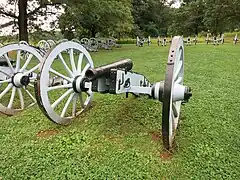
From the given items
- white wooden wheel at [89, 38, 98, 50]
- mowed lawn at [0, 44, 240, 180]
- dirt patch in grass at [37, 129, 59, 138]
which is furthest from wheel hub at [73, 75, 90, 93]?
white wooden wheel at [89, 38, 98, 50]

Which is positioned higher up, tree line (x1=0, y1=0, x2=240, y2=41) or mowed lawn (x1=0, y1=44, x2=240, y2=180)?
tree line (x1=0, y1=0, x2=240, y2=41)

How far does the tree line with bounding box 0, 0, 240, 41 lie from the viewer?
16.5m

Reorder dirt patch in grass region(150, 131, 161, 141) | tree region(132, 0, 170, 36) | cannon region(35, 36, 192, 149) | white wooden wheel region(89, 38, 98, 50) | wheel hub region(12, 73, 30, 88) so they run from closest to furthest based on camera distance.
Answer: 1. cannon region(35, 36, 192, 149)
2. dirt patch in grass region(150, 131, 161, 141)
3. wheel hub region(12, 73, 30, 88)
4. white wooden wheel region(89, 38, 98, 50)
5. tree region(132, 0, 170, 36)

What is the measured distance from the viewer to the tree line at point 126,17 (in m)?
16.5

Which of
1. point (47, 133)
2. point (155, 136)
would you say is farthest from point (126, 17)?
point (155, 136)

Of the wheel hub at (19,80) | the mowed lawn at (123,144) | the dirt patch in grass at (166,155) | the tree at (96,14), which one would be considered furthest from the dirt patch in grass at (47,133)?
the tree at (96,14)

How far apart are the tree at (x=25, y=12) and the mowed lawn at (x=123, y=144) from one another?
1189 centimetres

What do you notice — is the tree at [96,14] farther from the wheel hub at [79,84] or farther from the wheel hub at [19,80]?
the wheel hub at [79,84]

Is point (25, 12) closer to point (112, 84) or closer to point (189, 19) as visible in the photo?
point (112, 84)

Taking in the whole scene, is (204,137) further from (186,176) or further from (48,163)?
(48,163)

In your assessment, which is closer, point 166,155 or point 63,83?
point 166,155

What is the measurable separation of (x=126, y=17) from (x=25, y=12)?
6628 mm

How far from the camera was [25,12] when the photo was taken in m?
16.5

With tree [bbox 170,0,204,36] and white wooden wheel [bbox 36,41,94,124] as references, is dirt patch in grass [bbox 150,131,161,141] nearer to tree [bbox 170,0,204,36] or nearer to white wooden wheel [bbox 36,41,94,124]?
white wooden wheel [bbox 36,41,94,124]
